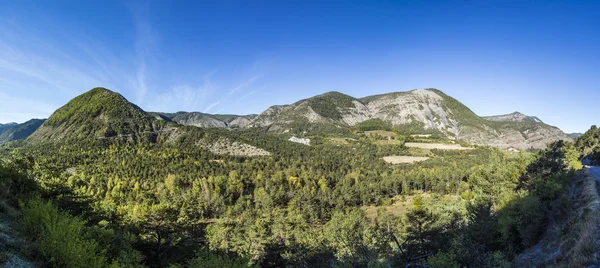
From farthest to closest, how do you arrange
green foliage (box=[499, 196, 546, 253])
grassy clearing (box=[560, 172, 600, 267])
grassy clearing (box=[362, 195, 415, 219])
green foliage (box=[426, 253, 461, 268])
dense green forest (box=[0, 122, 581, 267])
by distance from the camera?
grassy clearing (box=[362, 195, 415, 219]) < green foliage (box=[499, 196, 546, 253]) < dense green forest (box=[0, 122, 581, 267]) < green foliage (box=[426, 253, 461, 268]) < grassy clearing (box=[560, 172, 600, 267])

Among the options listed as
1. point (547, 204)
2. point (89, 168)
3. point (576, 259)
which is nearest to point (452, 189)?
point (547, 204)

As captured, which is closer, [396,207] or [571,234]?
[571,234]

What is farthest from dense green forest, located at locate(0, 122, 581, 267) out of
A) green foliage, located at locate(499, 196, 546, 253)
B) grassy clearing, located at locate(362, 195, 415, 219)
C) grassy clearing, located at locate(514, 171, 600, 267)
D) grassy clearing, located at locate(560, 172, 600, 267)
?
grassy clearing, located at locate(362, 195, 415, 219)

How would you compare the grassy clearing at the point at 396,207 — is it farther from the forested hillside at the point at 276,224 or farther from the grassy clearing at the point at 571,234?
the grassy clearing at the point at 571,234

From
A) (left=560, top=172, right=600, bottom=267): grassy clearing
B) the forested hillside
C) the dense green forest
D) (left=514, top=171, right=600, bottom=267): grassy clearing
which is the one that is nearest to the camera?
(left=560, top=172, right=600, bottom=267): grassy clearing

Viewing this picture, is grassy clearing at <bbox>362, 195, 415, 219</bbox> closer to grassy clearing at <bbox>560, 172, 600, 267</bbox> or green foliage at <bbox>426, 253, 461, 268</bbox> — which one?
grassy clearing at <bbox>560, 172, 600, 267</bbox>

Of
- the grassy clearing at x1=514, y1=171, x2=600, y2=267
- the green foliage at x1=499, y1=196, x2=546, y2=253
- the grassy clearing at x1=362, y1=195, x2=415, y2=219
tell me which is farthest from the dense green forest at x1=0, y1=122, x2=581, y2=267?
the grassy clearing at x1=362, y1=195, x2=415, y2=219

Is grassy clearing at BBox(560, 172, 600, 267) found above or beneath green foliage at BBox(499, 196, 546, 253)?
above

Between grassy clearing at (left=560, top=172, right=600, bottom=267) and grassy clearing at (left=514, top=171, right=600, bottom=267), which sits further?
grassy clearing at (left=514, top=171, right=600, bottom=267)

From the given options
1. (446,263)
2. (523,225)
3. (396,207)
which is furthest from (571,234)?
(396,207)

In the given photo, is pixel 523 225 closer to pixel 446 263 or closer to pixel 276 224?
pixel 446 263

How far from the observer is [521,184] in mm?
60781

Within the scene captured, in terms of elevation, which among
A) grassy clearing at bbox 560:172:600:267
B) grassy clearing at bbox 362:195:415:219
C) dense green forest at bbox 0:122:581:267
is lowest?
grassy clearing at bbox 362:195:415:219

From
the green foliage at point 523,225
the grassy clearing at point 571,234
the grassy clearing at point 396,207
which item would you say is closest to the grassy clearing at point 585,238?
the grassy clearing at point 571,234
